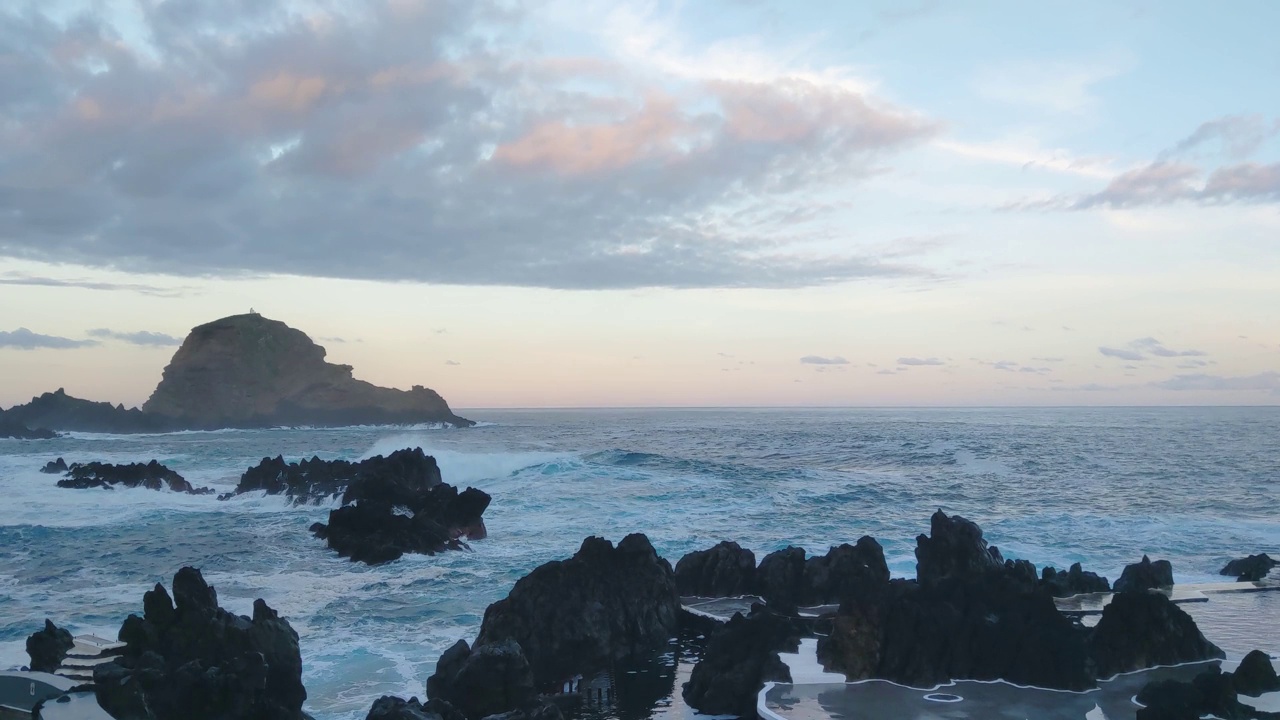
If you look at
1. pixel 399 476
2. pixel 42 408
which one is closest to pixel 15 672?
pixel 399 476

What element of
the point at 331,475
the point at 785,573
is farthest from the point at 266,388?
the point at 785,573

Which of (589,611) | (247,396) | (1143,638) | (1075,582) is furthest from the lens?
(247,396)

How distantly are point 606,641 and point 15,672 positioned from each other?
332 inches

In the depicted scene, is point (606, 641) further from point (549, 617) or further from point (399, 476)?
point (399, 476)

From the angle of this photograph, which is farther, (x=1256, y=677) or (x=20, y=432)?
(x=20, y=432)

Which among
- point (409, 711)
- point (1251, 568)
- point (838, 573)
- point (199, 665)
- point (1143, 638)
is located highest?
point (199, 665)

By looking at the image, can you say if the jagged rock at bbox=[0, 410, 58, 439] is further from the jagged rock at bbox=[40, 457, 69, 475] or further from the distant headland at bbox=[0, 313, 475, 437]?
the jagged rock at bbox=[40, 457, 69, 475]

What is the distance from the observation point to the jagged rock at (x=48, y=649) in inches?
536

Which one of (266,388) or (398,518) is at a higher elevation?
(266,388)

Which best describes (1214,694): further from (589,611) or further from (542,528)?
(542,528)

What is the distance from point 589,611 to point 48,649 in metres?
8.26

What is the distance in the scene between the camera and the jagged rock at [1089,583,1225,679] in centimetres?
1416

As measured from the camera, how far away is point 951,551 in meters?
18.2

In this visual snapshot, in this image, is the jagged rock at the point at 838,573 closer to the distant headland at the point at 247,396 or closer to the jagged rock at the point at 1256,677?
the jagged rock at the point at 1256,677
